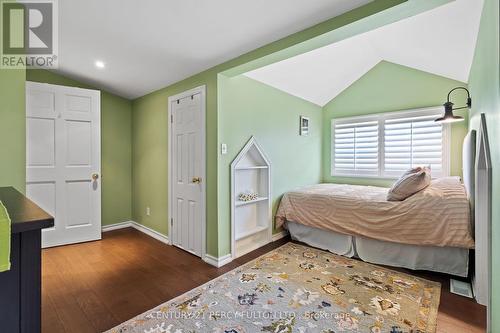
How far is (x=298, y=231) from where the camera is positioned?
3.46m

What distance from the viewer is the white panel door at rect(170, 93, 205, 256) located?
2967 millimetres

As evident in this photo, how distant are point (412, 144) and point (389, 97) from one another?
2.83 ft

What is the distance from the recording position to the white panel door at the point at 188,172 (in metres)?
2.97

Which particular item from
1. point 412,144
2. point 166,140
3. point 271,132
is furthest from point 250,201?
point 412,144

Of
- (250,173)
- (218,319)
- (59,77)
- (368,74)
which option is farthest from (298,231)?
(59,77)

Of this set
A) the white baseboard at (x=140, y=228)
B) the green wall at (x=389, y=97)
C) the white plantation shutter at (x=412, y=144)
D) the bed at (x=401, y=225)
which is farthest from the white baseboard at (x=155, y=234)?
the white plantation shutter at (x=412, y=144)

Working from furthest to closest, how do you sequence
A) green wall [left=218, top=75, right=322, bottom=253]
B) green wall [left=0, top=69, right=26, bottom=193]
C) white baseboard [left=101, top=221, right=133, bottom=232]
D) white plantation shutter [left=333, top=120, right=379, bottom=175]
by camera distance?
white plantation shutter [left=333, top=120, right=379, bottom=175]
white baseboard [left=101, top=221, right=133, bottom=232]
green wall [left=218, top=75, right=322, bottom=253]
green wall [left=0, top=69, right=26, bottom=193]

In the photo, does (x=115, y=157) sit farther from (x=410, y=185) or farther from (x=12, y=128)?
(x=410, y=185)

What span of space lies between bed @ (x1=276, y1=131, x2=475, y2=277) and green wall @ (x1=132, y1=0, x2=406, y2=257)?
123 cm

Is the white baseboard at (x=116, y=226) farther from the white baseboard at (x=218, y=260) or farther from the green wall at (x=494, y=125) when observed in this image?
the green wall at (x=494, y=125)

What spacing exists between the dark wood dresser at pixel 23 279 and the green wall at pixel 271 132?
6.57 ft

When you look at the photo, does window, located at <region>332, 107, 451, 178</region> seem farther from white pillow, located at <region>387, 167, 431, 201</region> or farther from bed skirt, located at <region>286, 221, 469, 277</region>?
bed skirt, located at <region>286, 221, 469, 277</region>

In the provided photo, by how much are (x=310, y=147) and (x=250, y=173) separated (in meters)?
1.54

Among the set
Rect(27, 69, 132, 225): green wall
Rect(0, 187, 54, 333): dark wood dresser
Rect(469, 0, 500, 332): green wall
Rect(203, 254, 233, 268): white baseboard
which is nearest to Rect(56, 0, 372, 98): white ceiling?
Rect(469, 0, 500, 332): green wall
